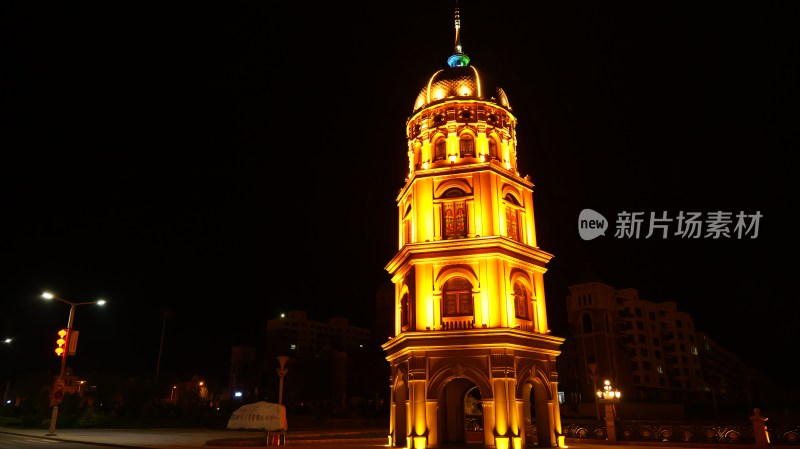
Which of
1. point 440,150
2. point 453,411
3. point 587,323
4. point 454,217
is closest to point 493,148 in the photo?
point 440,150

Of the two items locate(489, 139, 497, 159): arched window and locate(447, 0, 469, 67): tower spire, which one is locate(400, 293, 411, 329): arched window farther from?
locate(447, 0, 469, 67): tower spire

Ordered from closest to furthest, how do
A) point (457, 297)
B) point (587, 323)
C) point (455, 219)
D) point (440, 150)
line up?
point (457, 297)
point (455, 219)
point (440, 150)
point (587, 323)

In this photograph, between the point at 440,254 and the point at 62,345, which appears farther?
the point at 62,345

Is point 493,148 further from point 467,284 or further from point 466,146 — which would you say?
point 467,284

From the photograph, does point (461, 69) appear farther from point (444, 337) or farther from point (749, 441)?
point (749, 441)

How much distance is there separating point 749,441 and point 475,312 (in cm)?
1449

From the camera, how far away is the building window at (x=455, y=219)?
88.3 ft

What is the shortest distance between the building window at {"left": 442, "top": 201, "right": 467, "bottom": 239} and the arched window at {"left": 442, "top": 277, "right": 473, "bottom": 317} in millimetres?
2326

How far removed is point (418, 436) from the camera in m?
23.4

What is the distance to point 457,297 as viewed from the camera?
25.6m

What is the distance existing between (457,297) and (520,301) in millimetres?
3207

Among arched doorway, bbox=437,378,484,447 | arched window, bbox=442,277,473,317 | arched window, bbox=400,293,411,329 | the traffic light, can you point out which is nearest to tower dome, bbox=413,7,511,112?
arched window, bbox=442,277,473,317

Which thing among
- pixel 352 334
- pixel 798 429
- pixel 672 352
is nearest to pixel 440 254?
pixel 798 429

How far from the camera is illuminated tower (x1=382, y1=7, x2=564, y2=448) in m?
23.8
